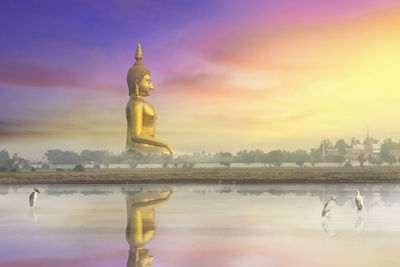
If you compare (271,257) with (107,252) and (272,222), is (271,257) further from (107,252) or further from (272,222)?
(272,222)

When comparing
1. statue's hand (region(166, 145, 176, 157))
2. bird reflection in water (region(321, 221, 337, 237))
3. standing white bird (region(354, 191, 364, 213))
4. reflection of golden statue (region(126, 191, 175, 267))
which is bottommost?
bird reflection in water (region(321, 221, 337, 237))

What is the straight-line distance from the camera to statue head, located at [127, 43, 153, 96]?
1873 inches

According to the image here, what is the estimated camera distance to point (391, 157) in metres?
68.2

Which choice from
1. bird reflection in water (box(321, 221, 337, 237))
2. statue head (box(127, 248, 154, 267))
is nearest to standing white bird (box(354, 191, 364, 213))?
bird reflection in water (box(321, 221, 337, 237))

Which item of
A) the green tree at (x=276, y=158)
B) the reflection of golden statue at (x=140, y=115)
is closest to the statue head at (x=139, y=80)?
the reflection of golden statue at (x=140, y=115)

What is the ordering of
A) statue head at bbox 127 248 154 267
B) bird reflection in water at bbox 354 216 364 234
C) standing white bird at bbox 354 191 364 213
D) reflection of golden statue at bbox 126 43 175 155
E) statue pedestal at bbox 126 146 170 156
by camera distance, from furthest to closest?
statue pedestal at bbox 126 146 170 156
reflection of golden statue at bbox 126 43 175 155
standing white bird at bbox 354 191 364 213
bird reflection in water at bbox 354 216 364 234
statue head at bbox 127 248 154 267

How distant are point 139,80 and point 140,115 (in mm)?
3723

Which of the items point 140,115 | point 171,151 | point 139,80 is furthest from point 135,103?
point 171,151

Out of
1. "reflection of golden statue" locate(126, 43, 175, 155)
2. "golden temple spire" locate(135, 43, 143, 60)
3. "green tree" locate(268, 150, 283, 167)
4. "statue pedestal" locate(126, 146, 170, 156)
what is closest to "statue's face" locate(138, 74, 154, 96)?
"reflection of golden statue" locate(126, 43, 175, 155)

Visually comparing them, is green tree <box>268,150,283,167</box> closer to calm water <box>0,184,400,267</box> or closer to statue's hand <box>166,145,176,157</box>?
statue's hand <box>166,145,176,157</box>

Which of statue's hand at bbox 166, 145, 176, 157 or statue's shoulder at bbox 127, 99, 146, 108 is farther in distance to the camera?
statue's hand at bbox 166, 145, 176, 157

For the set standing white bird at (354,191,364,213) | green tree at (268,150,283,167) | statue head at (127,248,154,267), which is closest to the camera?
statue head at (127,248,154,267)

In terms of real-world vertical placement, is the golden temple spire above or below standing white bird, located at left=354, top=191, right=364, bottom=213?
above

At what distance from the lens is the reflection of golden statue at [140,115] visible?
4744 cm
